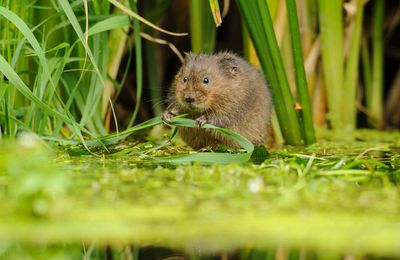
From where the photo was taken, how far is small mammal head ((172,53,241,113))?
15.8 feet

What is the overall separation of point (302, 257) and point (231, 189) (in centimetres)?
84

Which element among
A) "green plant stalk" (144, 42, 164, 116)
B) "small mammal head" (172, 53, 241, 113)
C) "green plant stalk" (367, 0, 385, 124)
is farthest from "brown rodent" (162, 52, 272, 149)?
"green plant stalk" (367, 0, 385, 124)

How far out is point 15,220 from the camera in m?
2.65

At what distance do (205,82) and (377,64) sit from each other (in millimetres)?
2310

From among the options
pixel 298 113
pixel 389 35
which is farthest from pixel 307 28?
pixel 389 35

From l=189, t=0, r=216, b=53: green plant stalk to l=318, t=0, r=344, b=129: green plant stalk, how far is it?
79cm

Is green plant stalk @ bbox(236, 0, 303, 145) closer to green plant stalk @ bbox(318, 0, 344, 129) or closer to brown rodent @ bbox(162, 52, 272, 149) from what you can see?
brown rodent @ bbox(162, 52, 272, 149)

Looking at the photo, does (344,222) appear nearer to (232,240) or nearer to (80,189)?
(232,240)

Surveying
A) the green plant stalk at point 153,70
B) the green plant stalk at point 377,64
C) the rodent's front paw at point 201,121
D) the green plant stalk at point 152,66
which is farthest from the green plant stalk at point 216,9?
the green plant stalk at point 377,64

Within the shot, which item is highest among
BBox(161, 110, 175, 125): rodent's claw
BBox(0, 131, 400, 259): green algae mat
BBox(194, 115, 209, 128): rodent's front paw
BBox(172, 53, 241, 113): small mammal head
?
BBox(172, 53, 241, 113): small mammal head

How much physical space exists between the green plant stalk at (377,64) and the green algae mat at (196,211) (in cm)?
315

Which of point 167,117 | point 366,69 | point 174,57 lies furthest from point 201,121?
point 174,57

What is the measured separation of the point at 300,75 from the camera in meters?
4.99

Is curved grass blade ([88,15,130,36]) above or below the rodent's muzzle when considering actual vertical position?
above
